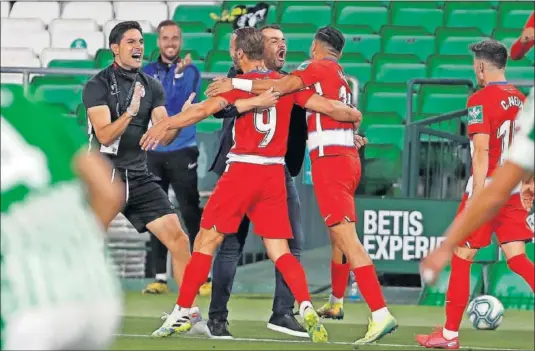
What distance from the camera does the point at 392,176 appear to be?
43.0ft

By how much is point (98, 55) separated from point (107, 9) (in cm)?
171

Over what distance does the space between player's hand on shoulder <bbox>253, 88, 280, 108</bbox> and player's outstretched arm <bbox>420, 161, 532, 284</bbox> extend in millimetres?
4299

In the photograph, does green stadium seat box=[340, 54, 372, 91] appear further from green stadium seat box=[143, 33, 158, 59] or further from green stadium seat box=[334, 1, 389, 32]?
green stadium seat box=[143, 33, 158, 59]

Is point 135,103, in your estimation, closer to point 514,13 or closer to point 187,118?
point 187,118

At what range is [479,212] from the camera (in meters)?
4.06

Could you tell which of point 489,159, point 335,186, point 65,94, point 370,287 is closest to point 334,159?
point 335,186

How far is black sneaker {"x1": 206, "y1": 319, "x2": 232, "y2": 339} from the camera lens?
8969 mm

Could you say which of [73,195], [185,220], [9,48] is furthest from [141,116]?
[9,48]

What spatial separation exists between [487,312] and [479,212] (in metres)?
6.09

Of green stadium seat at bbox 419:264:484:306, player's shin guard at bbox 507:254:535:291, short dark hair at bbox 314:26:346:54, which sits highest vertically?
short dark hair at bbox 314:26:346:54

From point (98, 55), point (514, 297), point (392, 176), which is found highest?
point (98, 55)

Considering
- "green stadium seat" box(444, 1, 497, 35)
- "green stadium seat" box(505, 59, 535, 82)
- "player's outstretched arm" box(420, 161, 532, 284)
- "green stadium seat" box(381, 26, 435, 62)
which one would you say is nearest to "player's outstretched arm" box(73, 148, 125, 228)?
"player's outstretched arm" box(420, 161, 532, 284)

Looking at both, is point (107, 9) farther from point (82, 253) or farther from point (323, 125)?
point (82, 253)

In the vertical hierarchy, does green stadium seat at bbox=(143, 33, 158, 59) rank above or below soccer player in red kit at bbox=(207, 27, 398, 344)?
above
